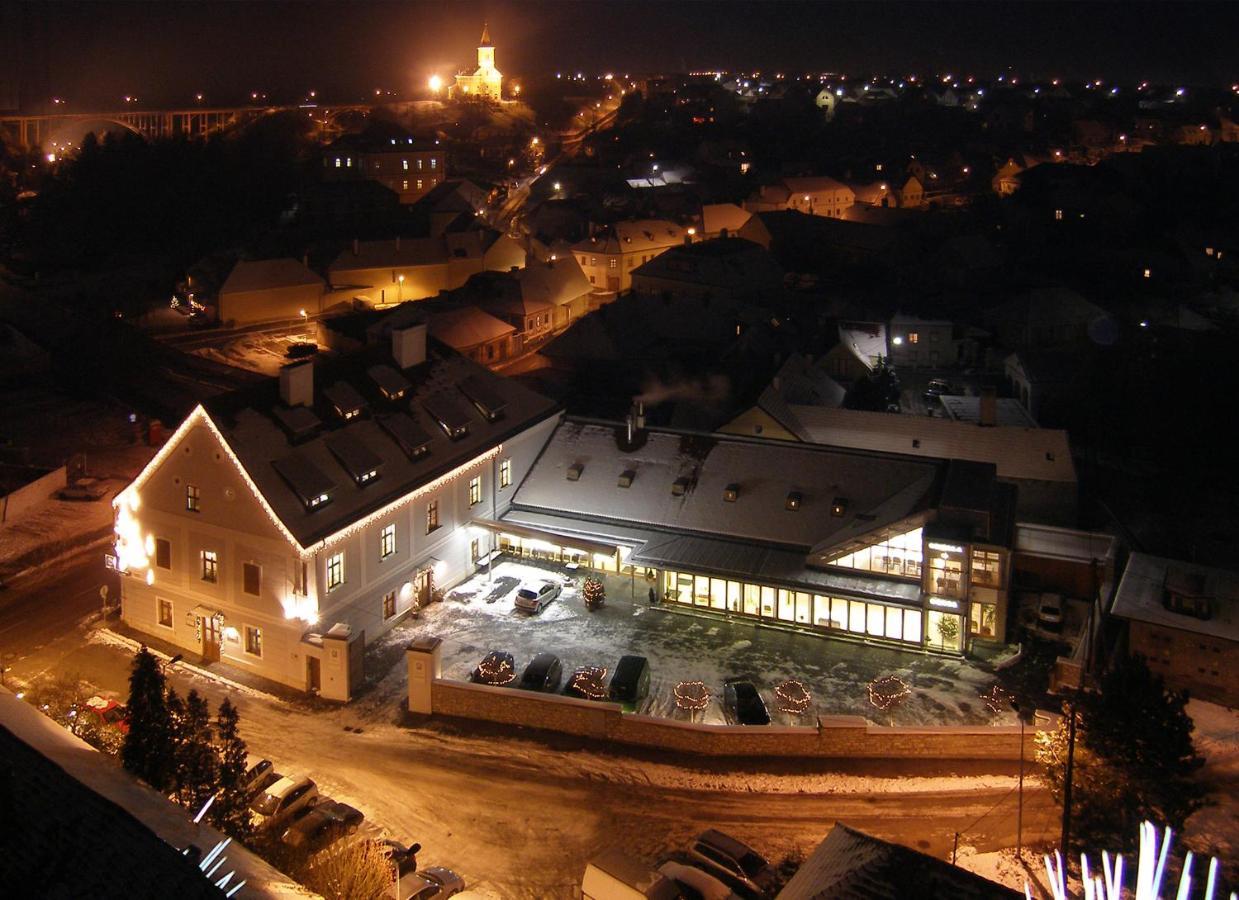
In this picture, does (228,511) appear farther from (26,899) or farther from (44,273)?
(44,273)

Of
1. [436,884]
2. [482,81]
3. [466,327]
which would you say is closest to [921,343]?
[466,327]

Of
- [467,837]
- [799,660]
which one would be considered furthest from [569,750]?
[799,660]

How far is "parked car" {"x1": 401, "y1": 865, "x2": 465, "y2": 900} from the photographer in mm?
16819

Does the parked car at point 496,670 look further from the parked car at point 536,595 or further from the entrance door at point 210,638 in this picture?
the entrance door at point 210,638

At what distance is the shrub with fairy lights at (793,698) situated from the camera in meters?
22.4

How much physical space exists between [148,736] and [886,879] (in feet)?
40.2

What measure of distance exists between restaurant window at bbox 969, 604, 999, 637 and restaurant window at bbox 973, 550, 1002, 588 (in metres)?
0.64

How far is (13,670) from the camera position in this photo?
80.0ft

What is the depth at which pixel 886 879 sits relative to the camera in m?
12.9

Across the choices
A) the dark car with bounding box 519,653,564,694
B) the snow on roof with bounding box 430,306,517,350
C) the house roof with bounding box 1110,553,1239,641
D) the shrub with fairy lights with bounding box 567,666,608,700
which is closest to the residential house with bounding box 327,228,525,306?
the snow on roof with bounding box 430,306,517,350

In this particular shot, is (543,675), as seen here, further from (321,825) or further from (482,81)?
(482,81)

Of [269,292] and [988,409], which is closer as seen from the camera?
[988,409]

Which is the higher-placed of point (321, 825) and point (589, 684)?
point (589, 684)

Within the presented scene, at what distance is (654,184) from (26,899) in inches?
3643
